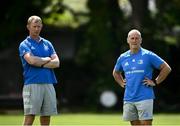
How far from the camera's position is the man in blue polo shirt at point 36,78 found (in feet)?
37.0

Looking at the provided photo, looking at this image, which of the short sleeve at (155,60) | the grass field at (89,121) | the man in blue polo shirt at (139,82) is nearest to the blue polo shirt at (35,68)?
the man in blue polo shirt at (139,82)

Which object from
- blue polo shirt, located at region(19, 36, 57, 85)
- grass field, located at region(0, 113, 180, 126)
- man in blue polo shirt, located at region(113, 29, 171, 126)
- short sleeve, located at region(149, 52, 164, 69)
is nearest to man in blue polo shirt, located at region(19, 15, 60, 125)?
blue polo shirt, located at region(19, 36, 57, 85)

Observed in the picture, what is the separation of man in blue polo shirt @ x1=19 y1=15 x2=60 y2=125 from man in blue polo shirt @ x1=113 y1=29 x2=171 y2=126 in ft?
3.98

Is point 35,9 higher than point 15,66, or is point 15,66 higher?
point 35,9

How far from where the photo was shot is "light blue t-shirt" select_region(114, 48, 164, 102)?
36.1 feet

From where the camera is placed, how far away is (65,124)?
19.2 m

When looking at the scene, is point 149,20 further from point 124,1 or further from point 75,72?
point 75,72

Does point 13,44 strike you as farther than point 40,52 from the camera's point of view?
Yes

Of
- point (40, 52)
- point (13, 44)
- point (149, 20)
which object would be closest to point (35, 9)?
point (13, 44)

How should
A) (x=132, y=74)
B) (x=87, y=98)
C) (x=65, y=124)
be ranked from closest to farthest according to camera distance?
(x=132, y=74) → (x=65, y=124) → (x=87, y=98)

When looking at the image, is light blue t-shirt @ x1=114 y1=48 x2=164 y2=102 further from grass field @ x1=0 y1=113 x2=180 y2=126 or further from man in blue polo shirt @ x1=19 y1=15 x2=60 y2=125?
grass field @ x1=0 y1=113 x2=180 y2=126

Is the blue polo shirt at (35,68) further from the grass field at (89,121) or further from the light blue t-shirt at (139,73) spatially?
the grass field at (89,121)

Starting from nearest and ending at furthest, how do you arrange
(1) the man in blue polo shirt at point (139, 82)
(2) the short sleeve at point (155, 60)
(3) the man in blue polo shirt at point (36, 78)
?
1. (1) the man in blue polo shirt at point (139, 82)
2. (2) the short sleeve at point (155, 60)
3. (3) the man in blue polo shirt at point (36, 78)

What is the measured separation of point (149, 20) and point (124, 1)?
2.12 meters
